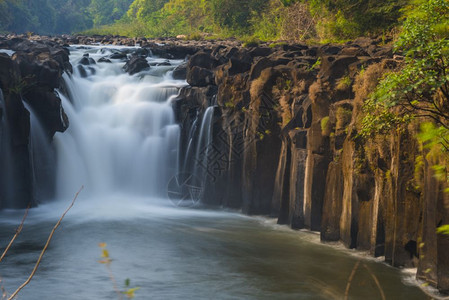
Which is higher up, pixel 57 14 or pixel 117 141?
pixel 57 14

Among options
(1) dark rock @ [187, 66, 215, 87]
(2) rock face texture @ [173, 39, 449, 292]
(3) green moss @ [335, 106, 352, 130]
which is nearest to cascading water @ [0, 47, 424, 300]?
(2) rock face texture @ [173, 39, 449, 292]

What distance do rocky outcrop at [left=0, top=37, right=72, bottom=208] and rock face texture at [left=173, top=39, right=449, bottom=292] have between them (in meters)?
5.70

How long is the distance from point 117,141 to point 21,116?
18.6 ft

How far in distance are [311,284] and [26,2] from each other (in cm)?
8999

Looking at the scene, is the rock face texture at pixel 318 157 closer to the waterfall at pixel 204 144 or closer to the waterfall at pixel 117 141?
the waterfall at pixel 204 144

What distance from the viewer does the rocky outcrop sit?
20.6 metres

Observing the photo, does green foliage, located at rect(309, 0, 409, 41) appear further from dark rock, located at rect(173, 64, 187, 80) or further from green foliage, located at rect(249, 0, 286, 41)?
dark rock, located at rect(173, 64, 187, 80)

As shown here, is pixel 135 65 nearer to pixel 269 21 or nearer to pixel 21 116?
pixel 21 116

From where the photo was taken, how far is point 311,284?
12.2 metres

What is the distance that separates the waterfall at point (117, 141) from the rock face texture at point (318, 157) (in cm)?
99

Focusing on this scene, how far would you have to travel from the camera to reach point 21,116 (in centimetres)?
2067

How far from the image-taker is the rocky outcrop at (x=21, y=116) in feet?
67.6

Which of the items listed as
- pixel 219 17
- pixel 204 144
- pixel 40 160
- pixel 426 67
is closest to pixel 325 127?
pixel 426 67

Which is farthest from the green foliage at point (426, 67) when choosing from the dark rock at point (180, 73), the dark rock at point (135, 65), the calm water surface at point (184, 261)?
the dark rock at point (135, 65)
